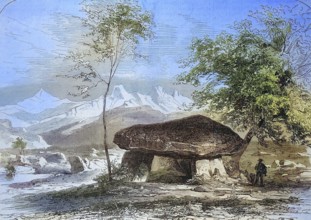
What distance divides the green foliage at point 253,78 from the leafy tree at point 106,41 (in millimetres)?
749

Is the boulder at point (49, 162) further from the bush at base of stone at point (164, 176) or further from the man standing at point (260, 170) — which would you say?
the man standing at point (260, 170)

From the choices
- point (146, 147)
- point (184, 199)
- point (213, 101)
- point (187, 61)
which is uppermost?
point (187, 61)

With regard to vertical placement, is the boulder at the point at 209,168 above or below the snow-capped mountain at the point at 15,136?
below

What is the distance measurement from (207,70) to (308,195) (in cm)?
202

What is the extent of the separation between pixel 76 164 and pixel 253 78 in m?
2.46

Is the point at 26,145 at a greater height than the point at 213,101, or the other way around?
the point at 213,101

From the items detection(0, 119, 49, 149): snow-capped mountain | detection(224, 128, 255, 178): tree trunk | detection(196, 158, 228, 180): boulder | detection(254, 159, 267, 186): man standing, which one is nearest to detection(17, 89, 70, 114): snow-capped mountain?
detection(0, 119, 49, 149): snow-capped mountain

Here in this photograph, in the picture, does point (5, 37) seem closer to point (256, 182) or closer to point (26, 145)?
point (26, 145)

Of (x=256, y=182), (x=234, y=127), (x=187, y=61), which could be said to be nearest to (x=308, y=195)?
(x=256, y=182)

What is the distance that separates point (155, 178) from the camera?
24.9 feet

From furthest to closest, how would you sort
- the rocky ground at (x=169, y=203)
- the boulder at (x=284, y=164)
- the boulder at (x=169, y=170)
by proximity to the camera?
the boulder at (x=284, y=164) < the boulder at (x=169, y=170) < the rocky ground at (x=169, y=203)

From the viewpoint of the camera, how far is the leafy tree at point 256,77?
7.61 meters

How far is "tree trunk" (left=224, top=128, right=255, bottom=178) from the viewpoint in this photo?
7617 millimetres

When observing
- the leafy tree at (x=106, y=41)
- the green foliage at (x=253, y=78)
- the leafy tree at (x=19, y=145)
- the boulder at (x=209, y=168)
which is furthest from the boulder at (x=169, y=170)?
the leafy tree at (x=19, y=145)
